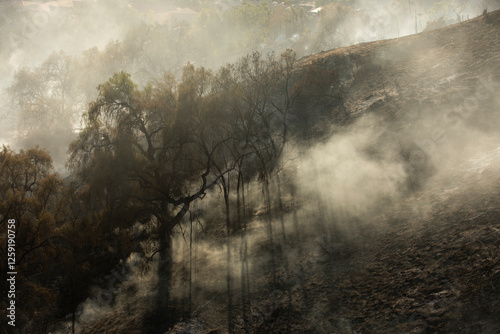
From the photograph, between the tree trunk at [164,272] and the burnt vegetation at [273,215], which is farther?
the tree trunk at [164,272]

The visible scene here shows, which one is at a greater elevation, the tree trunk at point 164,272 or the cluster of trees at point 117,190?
the cluster of trees at point 117,190

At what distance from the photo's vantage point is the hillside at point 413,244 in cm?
977

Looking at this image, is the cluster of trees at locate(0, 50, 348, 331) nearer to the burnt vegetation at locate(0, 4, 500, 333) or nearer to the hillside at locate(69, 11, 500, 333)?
the burnt vegetation at locate(0, 4, 500, 333)

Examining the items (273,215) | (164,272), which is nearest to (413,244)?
(273,215)

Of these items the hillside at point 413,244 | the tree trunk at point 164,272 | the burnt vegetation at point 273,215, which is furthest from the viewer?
the tree trunk at point 164,272

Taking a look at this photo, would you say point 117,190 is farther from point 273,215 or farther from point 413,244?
point 413,244

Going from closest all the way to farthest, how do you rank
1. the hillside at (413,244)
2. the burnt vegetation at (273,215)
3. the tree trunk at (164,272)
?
the hillside at (413,244), the burnt vegetation at (273,215), the tree trunk at (164,272)

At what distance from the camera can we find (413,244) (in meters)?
12.2

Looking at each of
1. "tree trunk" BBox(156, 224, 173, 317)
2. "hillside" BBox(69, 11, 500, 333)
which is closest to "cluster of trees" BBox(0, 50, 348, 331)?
"tree trunk" BBox(156, 224, 173, 317)

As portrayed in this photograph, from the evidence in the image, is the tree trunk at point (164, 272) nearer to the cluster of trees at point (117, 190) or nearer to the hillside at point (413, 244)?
the cluster of trees at point (117, 190)

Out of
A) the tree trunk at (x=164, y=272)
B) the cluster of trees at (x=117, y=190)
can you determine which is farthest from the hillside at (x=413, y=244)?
the cluster of trees at (x=117, y=190)

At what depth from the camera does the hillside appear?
9.77 metres

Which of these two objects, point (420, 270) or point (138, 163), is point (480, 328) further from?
point (138, 163)

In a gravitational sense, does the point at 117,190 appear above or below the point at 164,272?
above
